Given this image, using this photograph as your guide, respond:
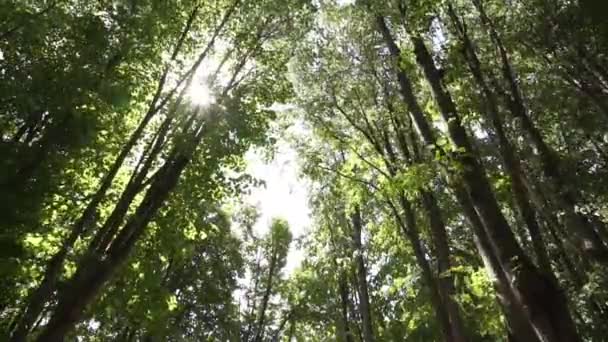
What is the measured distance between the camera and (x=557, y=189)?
11.6 m

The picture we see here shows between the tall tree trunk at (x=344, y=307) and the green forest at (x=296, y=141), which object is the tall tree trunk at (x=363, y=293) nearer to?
the green forest at (x=296, y=141)

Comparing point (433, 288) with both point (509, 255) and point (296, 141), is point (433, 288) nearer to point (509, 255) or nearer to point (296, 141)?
point (509, 255)

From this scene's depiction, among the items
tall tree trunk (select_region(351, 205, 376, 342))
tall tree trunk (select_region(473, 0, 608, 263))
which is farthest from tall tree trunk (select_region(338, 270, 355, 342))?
tall tree trunk (select_region(473, 0, 608, 263))

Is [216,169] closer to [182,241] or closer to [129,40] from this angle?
[182,241]

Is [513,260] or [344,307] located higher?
[344,307]

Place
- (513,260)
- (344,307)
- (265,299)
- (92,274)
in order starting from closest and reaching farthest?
(513,260)
(92,274)
(344,307)
(265,299)

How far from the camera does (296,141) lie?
12.2 metres

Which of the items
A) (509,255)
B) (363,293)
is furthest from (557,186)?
(509,255)

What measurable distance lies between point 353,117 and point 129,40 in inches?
202

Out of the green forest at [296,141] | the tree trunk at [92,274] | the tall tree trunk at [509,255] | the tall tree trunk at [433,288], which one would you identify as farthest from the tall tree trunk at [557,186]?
the tree trunk at [92,274]

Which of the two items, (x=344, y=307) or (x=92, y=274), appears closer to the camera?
(x=92, y=274)

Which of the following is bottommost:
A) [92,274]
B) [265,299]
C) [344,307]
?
[92,274]

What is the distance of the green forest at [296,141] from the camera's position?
6.39 m

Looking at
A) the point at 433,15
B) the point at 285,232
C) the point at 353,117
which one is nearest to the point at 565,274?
the point at 353,117
